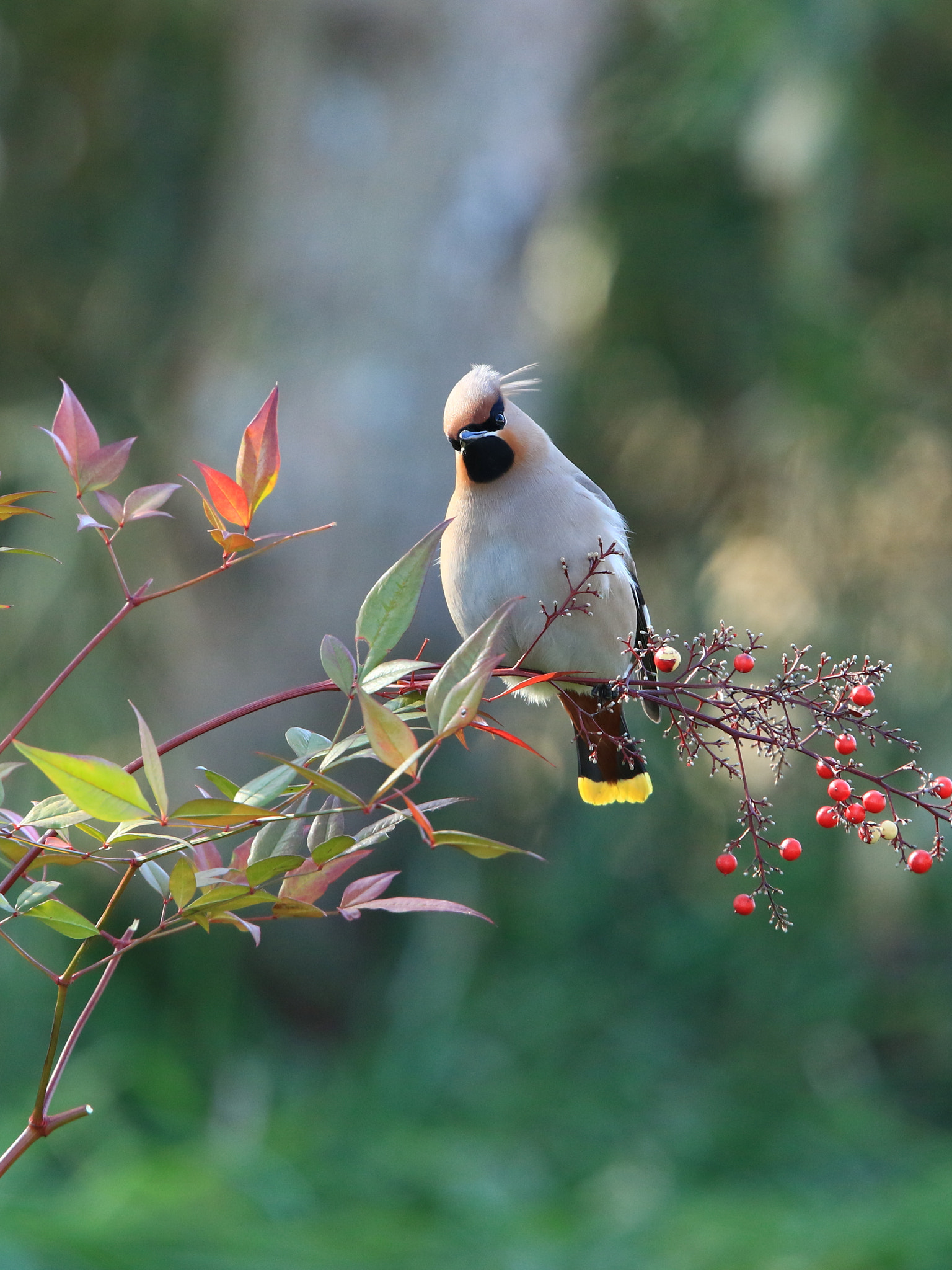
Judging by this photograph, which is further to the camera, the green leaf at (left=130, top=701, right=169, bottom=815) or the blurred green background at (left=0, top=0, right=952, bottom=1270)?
the blurred green background at (left=0, top=0, right=952, bottom=1270)

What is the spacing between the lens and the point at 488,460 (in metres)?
1.91

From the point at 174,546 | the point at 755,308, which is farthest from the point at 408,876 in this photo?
the point at 755,308

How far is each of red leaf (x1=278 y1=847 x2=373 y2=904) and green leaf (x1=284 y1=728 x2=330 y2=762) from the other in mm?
81

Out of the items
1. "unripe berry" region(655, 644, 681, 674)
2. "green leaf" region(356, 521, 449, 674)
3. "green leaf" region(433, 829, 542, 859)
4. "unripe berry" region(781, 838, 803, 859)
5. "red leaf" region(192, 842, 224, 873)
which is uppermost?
"unripe berry" region(655, 644, 681, 674)

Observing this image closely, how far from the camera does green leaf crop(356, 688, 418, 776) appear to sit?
2.54 feet

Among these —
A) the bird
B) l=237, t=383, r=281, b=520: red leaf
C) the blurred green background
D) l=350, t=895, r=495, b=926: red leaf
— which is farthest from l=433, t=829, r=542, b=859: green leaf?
the blurred green background

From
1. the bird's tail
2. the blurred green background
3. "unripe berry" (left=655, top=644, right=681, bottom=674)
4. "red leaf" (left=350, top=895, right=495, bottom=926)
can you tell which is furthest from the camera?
the blurred green background

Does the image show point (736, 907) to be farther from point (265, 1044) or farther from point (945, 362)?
point (945, 362)

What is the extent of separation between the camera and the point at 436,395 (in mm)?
4676

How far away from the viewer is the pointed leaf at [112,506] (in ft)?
3.03

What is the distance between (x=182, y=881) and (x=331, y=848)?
9cm

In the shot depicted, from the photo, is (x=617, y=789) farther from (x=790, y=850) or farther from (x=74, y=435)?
(x=74, y=435)

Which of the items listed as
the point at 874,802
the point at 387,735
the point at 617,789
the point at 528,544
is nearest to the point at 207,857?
the point at 387,735

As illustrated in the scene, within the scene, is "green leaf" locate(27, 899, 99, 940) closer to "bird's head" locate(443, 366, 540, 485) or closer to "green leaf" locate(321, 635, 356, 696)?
"green leaf" locate(321, 635, 356, 696)
